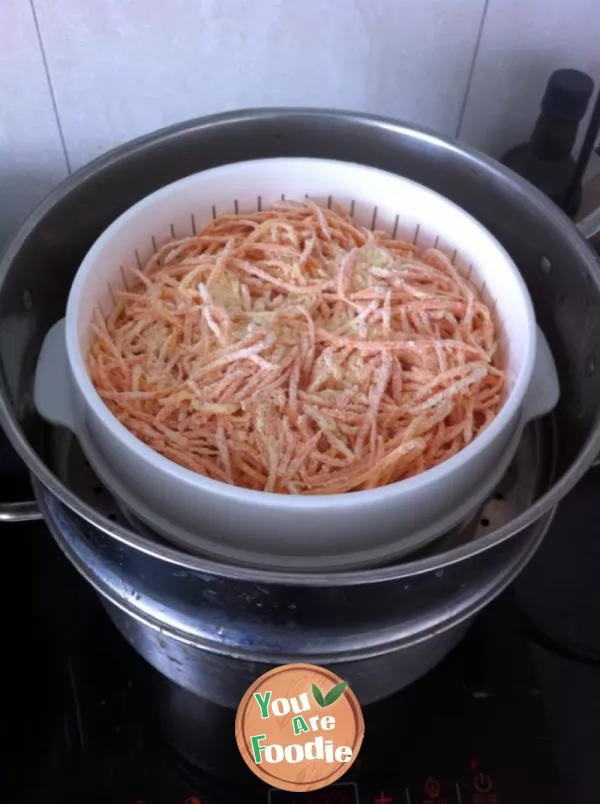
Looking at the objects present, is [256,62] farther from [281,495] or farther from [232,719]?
[232,719]

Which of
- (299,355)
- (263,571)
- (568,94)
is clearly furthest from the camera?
(568,94)

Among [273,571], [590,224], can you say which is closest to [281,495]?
[273,571]

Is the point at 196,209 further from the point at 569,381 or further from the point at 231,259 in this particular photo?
the point at 569,381

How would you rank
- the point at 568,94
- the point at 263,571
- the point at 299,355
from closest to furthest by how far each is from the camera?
the point at 263,571 → the point at 299,355 → the point at 568,94

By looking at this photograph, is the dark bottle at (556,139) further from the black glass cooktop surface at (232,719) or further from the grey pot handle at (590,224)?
the black glass cooktop surface at (232,719)

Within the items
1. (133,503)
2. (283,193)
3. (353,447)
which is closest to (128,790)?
(133,503)
